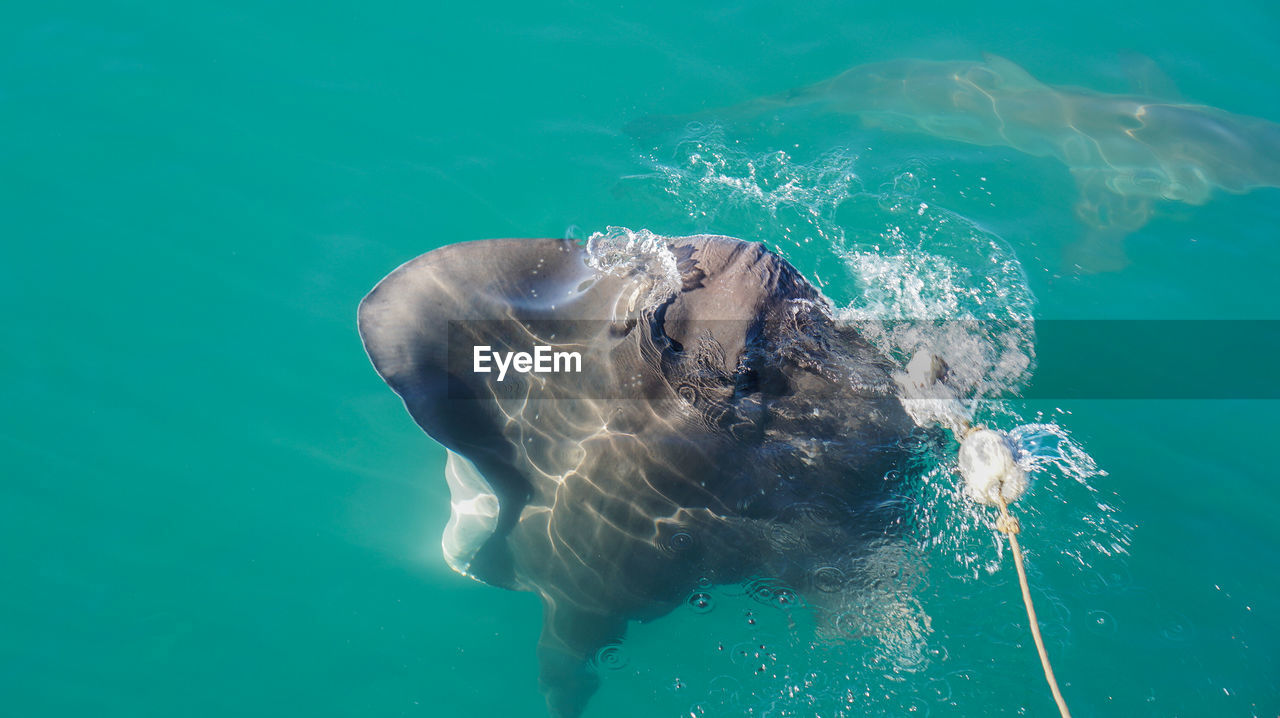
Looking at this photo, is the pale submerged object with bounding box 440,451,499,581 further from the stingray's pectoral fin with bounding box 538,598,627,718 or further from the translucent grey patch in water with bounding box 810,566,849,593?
the translucent grey patch in water with bounding box 810,566,849,593

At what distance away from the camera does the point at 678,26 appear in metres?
8.73

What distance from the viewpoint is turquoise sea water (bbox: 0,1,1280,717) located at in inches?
198

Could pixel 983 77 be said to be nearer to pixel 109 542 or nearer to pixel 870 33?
pixel 870 33

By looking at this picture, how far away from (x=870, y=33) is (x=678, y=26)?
2.39 m

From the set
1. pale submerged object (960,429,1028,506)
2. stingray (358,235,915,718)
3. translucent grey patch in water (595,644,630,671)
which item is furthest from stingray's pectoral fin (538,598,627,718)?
pale submerged object (960,429,1028,506)

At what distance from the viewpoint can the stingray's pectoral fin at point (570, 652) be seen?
4.82 meters

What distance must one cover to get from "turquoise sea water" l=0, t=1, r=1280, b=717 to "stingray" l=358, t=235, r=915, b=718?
83 cm

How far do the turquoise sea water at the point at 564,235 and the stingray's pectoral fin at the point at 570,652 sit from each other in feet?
0.87

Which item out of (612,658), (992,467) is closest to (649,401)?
(992,467)

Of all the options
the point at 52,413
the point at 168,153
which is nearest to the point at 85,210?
the point at 168,153

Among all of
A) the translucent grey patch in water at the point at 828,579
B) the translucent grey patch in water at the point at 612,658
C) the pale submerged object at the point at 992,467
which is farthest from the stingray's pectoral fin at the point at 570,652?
the pale submerged object at the point at 992,467

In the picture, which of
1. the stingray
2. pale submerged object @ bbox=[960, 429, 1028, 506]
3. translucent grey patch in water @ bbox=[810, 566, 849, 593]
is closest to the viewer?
the stingray

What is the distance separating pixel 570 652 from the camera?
496 cm

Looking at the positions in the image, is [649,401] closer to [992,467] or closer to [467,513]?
[467,513]
